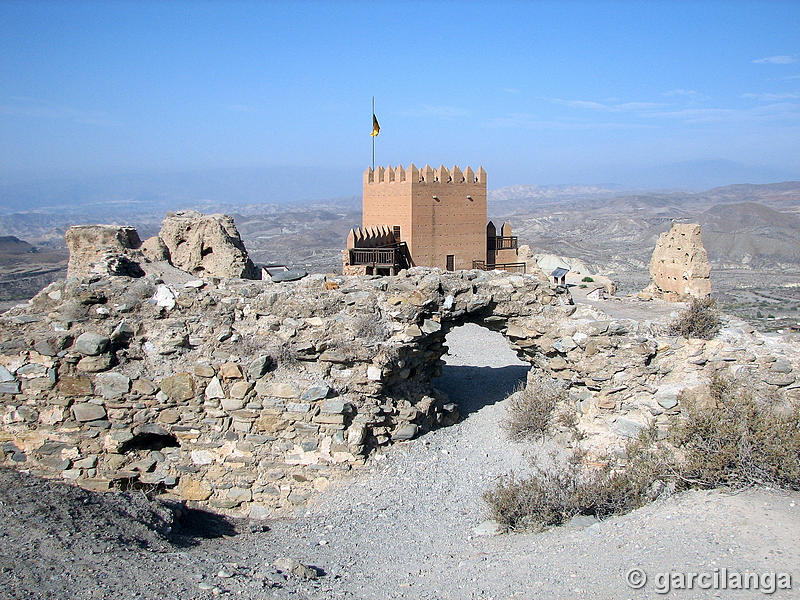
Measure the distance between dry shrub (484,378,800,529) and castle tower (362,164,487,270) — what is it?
18.5 meters

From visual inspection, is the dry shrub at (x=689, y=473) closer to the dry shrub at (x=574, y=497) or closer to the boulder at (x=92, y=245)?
the dry shrub at (x=574, y=497)

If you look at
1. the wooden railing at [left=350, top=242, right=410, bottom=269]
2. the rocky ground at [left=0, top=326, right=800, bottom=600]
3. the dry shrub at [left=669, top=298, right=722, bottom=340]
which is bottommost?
the rocky ground at [left=0, top=326, right=800, bottom=600]

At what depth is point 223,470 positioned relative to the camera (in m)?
7.07

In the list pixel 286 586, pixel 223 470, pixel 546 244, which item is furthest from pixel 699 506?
pixel 546 244

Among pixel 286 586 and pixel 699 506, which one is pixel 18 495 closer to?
pixel 286 586

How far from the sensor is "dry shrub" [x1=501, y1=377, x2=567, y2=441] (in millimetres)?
7891

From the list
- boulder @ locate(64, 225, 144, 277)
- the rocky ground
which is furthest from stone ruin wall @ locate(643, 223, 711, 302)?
boulder @ locate(64, 225, 144, 277)

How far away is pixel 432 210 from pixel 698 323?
1755cm

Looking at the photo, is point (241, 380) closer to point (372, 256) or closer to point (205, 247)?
point (205, 247)

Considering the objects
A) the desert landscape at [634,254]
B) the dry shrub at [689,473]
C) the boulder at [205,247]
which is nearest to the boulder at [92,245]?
the boulder at [205,247]

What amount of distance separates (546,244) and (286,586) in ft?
259

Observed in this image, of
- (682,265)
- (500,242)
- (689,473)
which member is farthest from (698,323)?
(500,242)

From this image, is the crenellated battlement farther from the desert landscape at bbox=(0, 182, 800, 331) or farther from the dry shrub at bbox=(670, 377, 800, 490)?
the dry shrub at bbox=(670, 377, 800, 490)

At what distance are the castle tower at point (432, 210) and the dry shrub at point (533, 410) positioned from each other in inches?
639
